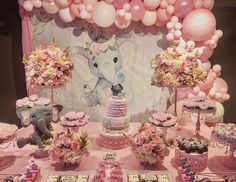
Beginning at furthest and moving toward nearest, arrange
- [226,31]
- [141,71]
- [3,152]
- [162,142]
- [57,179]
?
[226,31] < [141,71] < [3,152] < [162,142] < [57,179]

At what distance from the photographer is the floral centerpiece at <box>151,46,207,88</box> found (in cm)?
351

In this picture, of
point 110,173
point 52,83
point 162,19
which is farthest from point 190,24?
point 110,173

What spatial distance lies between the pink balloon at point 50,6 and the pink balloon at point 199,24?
134cm

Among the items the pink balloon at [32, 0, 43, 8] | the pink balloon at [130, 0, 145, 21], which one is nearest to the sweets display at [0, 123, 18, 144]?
the pink balloon at [32, 0, 43, 8]

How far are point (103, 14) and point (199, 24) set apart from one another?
947 mm

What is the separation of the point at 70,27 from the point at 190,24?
1.32 meters

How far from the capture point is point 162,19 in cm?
413

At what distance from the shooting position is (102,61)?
14.7ft

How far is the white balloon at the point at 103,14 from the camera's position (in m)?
3.99

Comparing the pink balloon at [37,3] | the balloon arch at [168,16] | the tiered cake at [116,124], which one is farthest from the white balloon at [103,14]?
the tiered cake at [116,124]

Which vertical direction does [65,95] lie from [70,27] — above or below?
below

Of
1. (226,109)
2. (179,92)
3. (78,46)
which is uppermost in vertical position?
(78,46)

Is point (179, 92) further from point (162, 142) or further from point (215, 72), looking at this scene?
point (162, 142)

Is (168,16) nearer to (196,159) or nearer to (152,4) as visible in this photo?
(152,4)
